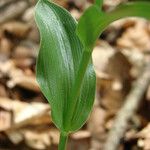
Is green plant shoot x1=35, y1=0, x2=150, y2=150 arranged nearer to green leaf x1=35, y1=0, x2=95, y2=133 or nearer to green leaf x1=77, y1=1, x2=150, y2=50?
green leaf x1=35, y1=0, x2=95, y2=133

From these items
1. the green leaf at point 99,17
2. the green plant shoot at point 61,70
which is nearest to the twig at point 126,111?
the green plant shoot at point 61,70

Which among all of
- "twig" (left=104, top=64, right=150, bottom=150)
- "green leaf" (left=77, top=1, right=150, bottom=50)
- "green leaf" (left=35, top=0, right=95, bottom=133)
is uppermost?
"green leaf" (left=77, top=1, right=150, bottom=50)

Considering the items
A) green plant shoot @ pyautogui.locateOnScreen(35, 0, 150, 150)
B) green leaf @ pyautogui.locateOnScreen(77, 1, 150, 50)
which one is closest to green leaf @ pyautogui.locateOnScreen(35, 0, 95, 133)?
green plant shoot @ pyautogui.locateOnScreen(35, 0, 150, 150)

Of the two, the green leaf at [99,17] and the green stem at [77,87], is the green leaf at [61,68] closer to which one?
the green stem at [77,87]

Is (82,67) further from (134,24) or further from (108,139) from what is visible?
(134,24)

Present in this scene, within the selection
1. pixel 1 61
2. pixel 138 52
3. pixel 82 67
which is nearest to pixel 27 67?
pixel 1 61

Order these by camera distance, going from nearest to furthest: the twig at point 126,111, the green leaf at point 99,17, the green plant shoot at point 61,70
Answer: the green leaf at point 99,17 → the green plant shoot at point 61,70 → the twig at point 126,111

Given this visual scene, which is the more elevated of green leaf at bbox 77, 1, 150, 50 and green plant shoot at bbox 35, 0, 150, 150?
green leaf at bbox 77, 1, 150, 50
